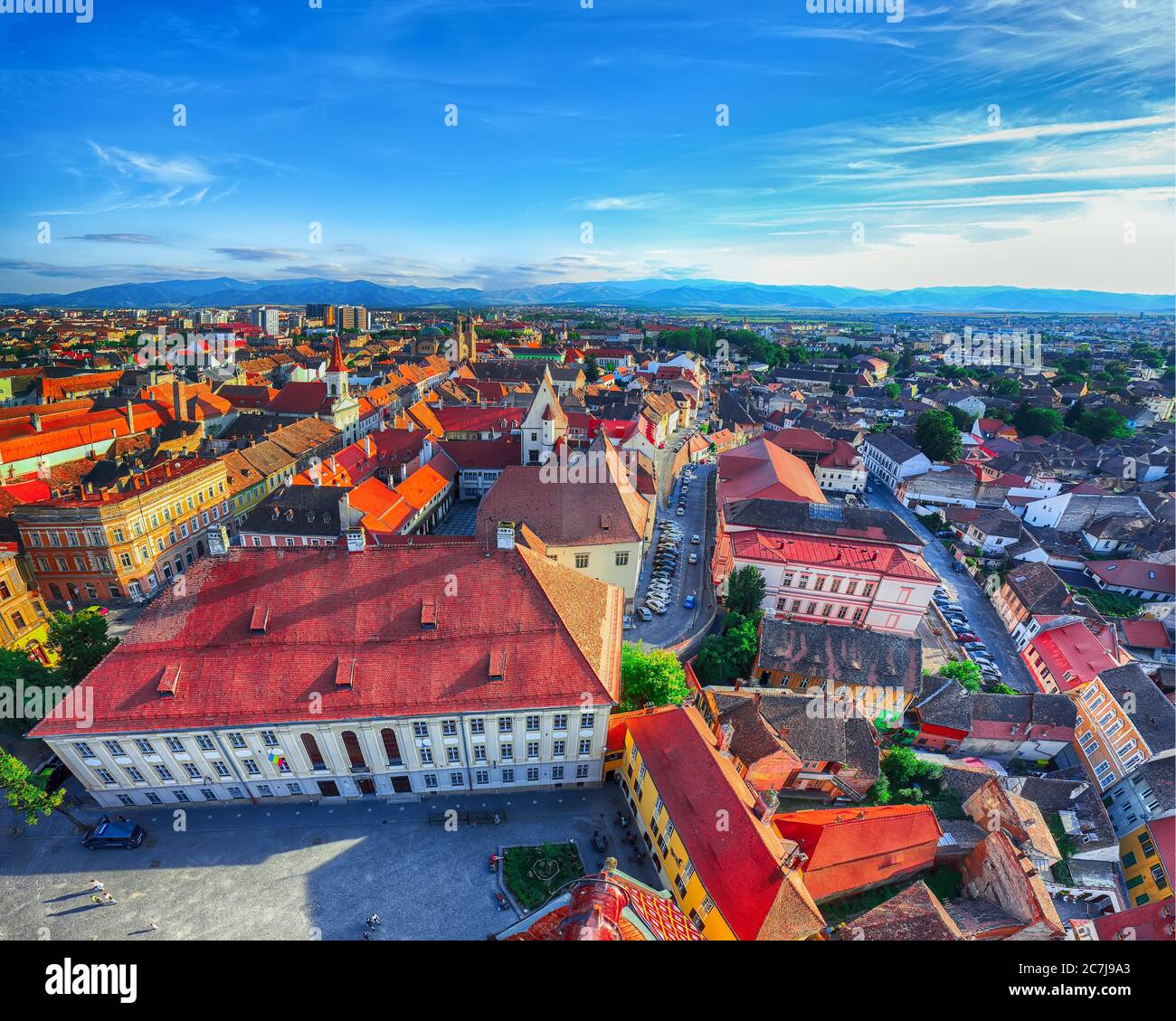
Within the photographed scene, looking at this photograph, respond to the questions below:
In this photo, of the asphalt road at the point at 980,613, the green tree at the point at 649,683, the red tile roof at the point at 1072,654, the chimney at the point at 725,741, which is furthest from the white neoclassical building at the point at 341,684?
the asphalt road at the point at 980,613

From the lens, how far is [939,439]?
87.6 meters

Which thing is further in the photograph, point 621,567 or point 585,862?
point 621,567

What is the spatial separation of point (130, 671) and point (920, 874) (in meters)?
40.1

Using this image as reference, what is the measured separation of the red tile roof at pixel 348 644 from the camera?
78.3 feet

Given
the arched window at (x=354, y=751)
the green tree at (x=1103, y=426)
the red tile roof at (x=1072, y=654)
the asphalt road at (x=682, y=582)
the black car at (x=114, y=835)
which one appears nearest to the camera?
the black car at (x=114, y=835)

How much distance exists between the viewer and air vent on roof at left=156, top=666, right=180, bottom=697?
926 inches

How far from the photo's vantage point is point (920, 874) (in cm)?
2891

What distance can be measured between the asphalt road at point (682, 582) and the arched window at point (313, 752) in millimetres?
23118

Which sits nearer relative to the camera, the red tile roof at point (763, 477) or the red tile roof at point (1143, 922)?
the red tile roof at point (1143, 922)

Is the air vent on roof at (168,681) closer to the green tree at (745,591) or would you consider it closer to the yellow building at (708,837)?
the yellow building at (708,837)

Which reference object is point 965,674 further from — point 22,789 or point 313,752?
point 22,789

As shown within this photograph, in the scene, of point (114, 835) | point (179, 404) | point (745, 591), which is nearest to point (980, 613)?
point (745, 591)

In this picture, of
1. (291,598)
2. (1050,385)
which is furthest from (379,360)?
(1050,385)
